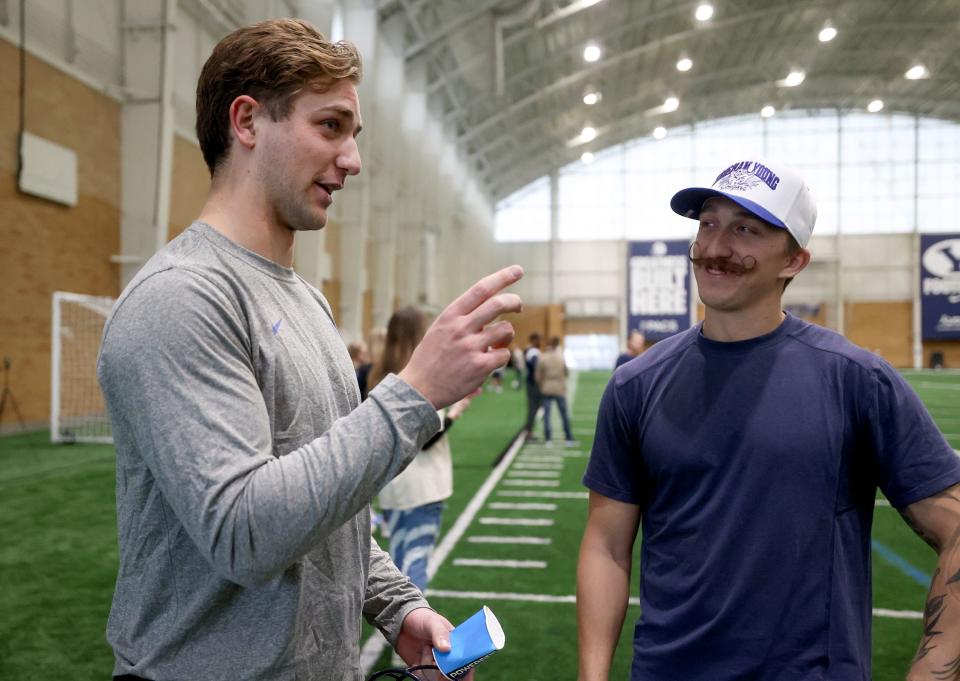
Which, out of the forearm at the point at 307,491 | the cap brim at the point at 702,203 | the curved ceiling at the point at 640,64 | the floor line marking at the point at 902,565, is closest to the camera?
the forearm at the point at 307,491

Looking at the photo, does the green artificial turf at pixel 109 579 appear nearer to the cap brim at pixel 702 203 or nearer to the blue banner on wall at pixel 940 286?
the cap brim at pixel 702 203

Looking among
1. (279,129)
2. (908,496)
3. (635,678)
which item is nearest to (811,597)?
(908,496)

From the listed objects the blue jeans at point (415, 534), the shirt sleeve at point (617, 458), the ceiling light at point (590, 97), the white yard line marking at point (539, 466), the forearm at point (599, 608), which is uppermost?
the ceiling light at point (590, 97)

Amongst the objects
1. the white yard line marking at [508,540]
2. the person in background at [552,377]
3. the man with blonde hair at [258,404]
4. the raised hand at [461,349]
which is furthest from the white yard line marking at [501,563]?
the person in background at [552,377]

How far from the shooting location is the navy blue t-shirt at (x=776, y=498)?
6.68 feet

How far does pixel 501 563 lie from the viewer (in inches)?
265

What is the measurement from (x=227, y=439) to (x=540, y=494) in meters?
8.90

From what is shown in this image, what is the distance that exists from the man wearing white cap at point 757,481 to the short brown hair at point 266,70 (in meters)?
1.30

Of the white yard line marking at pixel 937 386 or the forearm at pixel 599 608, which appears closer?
the forearm at pixel 599 608

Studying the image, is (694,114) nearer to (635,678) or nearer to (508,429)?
(508,429)

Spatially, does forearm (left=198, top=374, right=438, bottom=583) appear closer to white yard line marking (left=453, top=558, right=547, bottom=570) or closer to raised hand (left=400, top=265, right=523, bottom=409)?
raised hand (left=400, top=265, right=523, bottom=409)

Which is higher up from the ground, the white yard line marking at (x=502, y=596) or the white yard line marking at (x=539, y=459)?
the white yard line marking at (x=539, y=459)

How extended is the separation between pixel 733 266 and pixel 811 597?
0.96 metres

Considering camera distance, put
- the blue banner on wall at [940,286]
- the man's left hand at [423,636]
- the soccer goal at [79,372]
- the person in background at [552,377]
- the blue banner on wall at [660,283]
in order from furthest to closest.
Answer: the blue banner on wall at [660,283], the blue banner on wall at [940,286], the soccer goal at [79,372], the person in background at [552,377], the man's left hand at [423,636]
